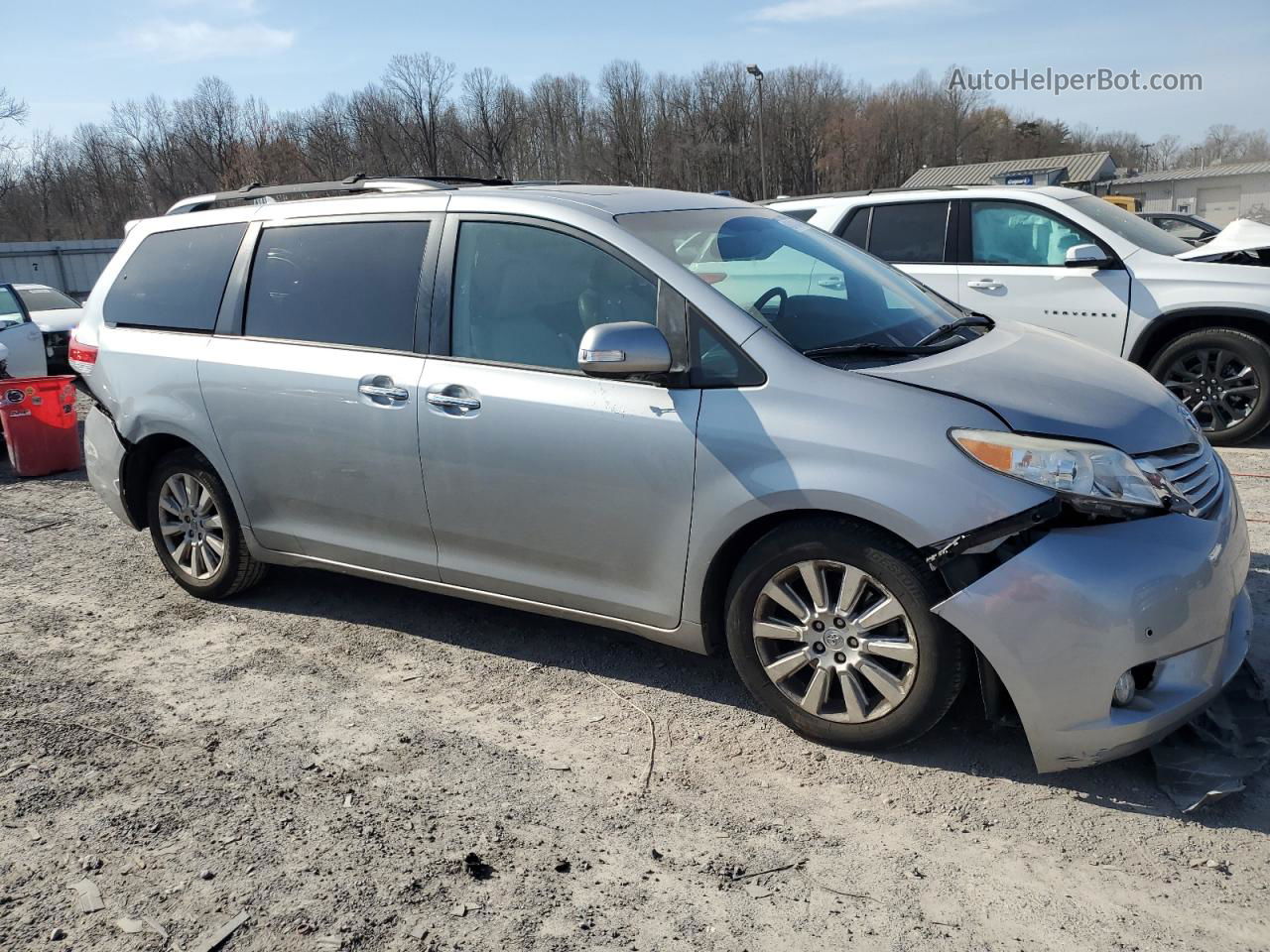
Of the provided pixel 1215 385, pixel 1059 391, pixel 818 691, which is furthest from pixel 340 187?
pixel 1215 385

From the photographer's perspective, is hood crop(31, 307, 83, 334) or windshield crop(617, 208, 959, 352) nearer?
windshield crop(617, 208, 959, 352)

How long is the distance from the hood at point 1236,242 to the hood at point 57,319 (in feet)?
41.6

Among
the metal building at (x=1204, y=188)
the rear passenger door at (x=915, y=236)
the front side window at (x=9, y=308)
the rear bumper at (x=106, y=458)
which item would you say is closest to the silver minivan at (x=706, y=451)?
the rear bumper at (x=106, y=458)

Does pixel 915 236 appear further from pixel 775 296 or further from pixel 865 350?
pixel 865 350

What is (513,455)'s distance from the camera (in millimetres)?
3789

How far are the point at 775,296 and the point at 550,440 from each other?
995 mm

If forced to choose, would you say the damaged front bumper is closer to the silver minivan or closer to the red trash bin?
the silver minivan

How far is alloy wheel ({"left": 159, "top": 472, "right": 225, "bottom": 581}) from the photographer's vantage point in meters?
5.01

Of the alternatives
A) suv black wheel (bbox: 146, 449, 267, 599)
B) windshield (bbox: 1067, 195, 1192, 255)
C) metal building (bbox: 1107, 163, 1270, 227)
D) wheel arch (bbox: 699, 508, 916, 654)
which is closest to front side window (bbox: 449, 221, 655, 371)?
wheel arch (bbox: 699, 508, 916, 654)

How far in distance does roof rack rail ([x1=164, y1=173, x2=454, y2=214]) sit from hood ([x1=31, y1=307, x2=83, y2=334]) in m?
9.29

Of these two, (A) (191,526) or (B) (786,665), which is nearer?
(B) (786,665)

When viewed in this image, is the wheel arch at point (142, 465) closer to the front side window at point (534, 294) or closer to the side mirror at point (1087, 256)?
the front side window at point (534, 294)

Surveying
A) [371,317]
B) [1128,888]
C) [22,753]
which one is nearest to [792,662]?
[1128,888]

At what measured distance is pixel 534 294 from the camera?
3.89m
